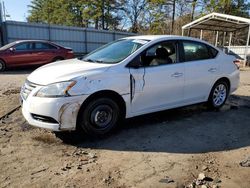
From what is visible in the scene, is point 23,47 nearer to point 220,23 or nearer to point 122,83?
point 122,83

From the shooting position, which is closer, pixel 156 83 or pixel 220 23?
pixel 156 83

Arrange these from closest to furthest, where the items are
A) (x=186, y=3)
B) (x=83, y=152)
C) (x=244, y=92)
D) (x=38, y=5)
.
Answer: (x=83, y=152), (x=244, y=92), (x=186, y=3), (x=38, y=5)

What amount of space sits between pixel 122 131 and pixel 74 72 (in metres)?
1.39

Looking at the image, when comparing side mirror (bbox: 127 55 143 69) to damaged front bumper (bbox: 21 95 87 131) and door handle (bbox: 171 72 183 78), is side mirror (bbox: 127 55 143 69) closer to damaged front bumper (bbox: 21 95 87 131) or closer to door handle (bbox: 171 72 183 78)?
door handle (bbox: 171 72 183 78)

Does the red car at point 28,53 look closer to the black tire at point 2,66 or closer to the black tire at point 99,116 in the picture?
the black tire at point 2,66

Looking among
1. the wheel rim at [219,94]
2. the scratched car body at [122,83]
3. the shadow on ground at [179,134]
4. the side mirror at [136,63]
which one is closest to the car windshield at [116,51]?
the scratched car body at [122,83]

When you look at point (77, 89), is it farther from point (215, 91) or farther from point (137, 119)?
point (215, 91)

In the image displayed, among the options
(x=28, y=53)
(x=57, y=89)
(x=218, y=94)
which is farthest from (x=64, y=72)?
(x=28, y=53)

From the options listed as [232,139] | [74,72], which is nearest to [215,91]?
[232,139]

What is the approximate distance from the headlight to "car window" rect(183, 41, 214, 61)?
2631 mm

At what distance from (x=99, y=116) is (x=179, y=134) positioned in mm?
1457

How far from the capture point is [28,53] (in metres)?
13.4

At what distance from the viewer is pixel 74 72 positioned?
14.6 feet

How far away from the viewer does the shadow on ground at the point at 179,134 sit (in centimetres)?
448
